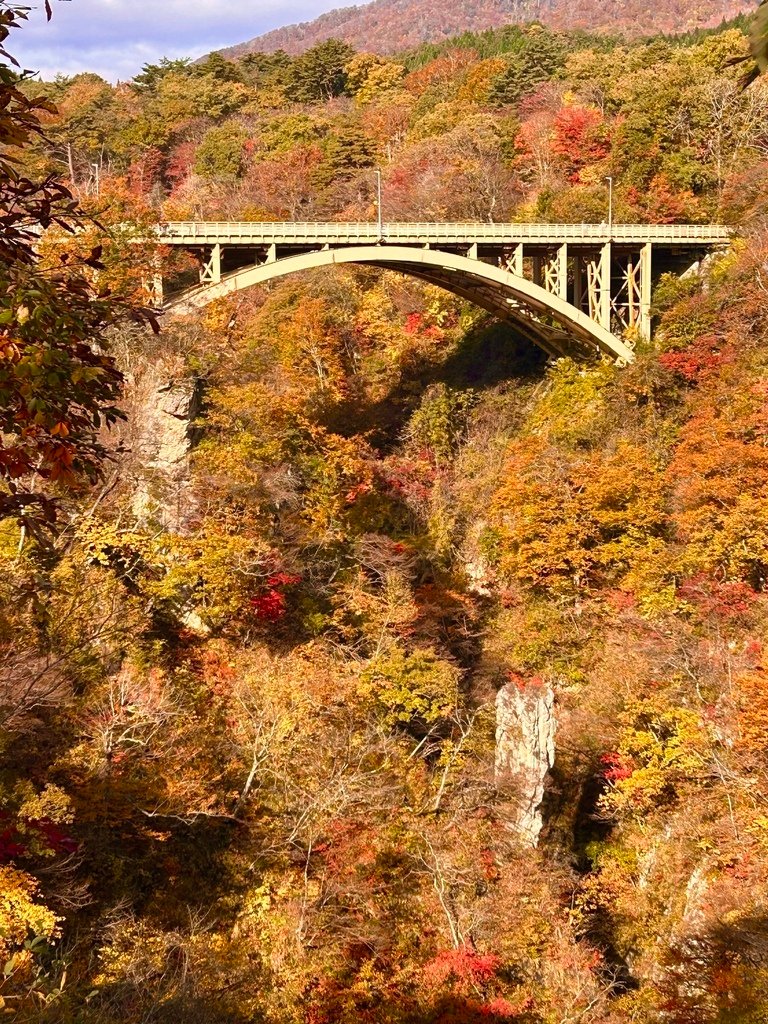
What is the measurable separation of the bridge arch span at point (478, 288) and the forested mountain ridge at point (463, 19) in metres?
67.6

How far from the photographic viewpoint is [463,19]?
128m

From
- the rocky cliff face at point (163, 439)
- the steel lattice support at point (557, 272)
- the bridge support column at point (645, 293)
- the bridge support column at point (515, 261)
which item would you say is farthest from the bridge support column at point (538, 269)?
the rocky cliff face at point (163, 439)

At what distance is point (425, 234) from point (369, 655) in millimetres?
12196

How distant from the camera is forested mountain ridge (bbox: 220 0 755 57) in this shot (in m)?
90.7

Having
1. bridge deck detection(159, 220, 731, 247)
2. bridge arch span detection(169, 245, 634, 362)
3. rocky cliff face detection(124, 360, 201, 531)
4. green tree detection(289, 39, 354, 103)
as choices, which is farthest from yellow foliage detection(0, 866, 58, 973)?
green tree detection(289, 39, 354, 103)

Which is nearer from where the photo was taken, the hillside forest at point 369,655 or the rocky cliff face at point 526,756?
the hillside forest at point 369,655

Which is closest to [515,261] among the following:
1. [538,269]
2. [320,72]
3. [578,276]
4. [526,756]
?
[538,269]

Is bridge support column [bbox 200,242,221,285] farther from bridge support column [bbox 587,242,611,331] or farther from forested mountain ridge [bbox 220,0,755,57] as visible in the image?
forested mountain ridge [bbox 220,0,755,57]

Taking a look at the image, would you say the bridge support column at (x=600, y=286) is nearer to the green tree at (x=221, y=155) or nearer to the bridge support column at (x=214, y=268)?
the bridge support column at (x=214, y=268)

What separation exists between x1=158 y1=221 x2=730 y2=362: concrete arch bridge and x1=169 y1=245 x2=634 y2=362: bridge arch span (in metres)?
0.03

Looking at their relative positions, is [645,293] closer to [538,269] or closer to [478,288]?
[538,269]

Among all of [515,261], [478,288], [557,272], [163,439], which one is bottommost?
[163,439]

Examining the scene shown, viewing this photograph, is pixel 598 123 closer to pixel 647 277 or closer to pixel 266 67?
pixel 647 277

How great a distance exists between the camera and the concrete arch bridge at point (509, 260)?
2183 cm
